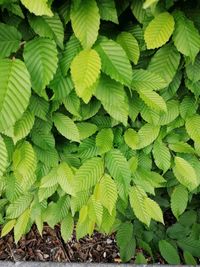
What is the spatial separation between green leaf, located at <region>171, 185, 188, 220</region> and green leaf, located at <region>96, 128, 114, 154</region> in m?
0.68

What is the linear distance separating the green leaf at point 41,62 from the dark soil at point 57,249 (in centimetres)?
187

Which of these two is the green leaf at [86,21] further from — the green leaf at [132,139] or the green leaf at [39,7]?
the green leaf at [132,139]

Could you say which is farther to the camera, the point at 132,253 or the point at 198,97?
the point at 132,253

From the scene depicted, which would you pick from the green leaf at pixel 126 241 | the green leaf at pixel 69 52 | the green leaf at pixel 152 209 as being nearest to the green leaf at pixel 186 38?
A: the green leaf at pixel 69 52

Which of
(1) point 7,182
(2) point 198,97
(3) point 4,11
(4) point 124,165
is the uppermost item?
(3) point 4,11

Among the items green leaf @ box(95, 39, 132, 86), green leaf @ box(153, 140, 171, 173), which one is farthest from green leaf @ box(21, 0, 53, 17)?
green leaf @ box(153, 140, 171, 173)

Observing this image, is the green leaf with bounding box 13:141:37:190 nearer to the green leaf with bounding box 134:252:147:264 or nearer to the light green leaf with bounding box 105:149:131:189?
the light green leaf with bounding box 105:149:131:189

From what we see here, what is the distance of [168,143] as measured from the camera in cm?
218

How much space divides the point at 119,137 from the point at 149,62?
1.55ft

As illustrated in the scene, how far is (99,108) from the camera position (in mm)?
2002

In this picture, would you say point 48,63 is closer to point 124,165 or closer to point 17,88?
point 17,88

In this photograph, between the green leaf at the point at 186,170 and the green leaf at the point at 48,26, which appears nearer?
the green leaf at the point at 48,26

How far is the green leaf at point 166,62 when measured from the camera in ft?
5.67

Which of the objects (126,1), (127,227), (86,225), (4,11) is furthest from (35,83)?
(127,227)
